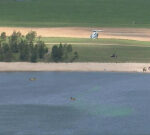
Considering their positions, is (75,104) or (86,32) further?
(86,32)


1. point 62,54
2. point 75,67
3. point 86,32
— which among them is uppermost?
point 86,32

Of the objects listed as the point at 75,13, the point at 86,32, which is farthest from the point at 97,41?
the point at 75,13

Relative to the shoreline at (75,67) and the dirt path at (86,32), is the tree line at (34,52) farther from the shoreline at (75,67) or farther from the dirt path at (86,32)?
the dirt path at (86,32)

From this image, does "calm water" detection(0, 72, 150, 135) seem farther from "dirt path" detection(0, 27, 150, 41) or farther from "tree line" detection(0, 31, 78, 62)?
"dirt path" detection(0, 27, 150, 41)

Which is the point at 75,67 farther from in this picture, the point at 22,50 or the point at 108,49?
the point at 108,49

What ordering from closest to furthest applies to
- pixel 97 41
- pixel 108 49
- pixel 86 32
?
pixel 108 49 < pixel 97 41 < pixel 86 32

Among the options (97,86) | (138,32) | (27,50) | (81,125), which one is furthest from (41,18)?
(81,125)

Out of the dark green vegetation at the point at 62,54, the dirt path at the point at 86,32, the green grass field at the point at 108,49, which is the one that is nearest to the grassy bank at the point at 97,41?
the green grass field at the point at 108,49

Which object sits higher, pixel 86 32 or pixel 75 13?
pixel 75 13

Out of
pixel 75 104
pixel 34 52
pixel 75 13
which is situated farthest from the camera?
pixel 75 13
